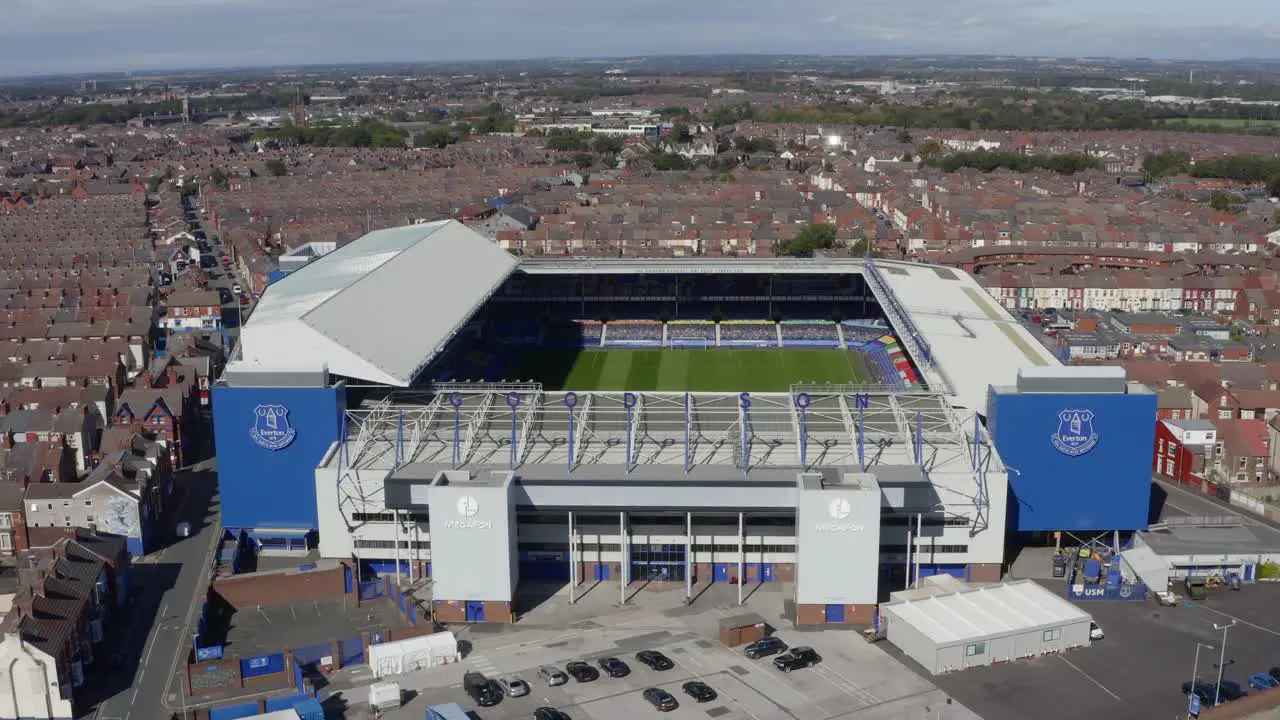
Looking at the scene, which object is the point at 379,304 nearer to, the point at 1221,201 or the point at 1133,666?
the point at 1133,666

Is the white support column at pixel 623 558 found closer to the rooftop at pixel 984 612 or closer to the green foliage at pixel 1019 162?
the rooftop at pixel 984 612

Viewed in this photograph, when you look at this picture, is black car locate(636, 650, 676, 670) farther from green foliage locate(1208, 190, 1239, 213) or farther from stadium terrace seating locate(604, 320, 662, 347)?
green foliage locate(1208, 190, 1239, 213)

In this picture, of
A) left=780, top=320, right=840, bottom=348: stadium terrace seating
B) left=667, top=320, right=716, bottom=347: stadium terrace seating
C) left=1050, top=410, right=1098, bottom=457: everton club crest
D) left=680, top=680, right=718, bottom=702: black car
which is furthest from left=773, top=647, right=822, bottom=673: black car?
left=667, top=320, right=716, bottom=347: stadium terrace seating

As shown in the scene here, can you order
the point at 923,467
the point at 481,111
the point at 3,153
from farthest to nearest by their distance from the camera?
the point at 481,111 → the point at 3,153 → the point at 923,467

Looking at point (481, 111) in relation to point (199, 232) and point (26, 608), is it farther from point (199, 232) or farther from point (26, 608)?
point (26, 608)

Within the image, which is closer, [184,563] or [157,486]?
[184,563]

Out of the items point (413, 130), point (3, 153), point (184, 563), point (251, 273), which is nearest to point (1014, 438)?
point (184, 563)

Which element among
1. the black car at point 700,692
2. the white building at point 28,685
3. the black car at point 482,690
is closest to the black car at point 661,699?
the black car at point 700,692
